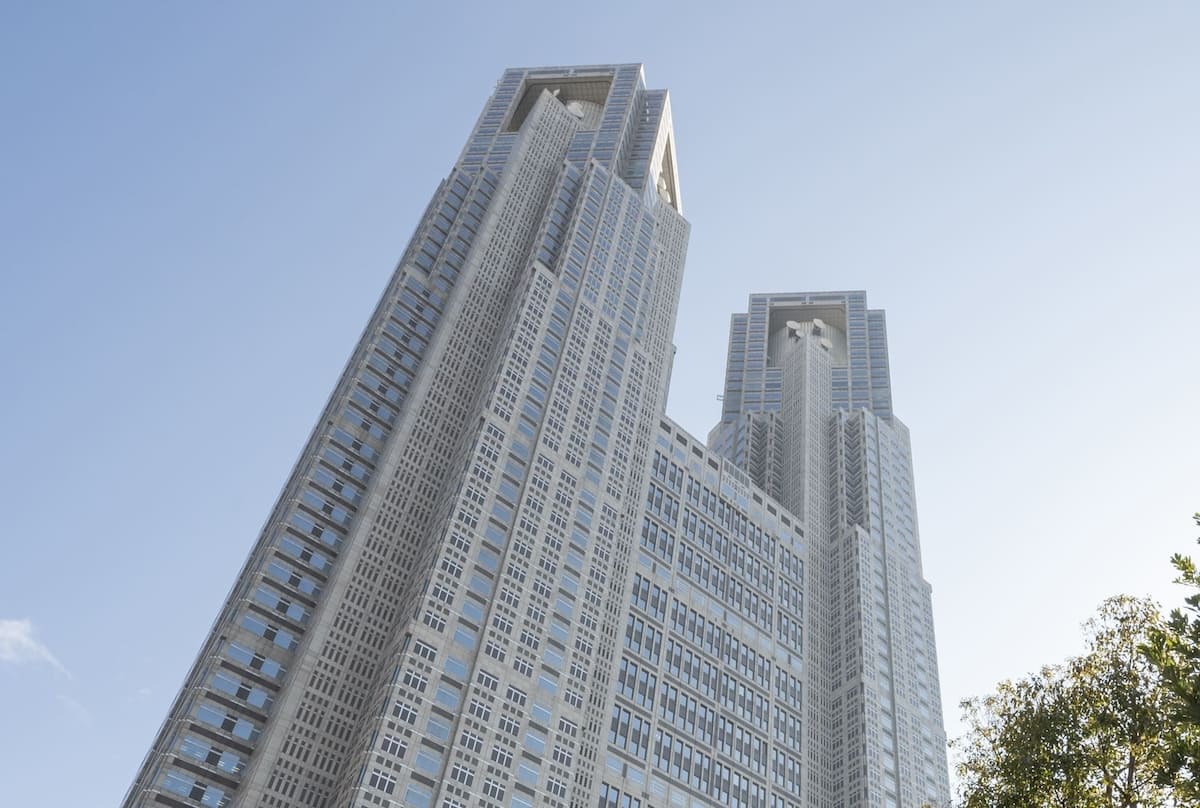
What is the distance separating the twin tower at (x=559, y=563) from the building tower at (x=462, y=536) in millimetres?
287

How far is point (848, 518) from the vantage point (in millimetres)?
146875

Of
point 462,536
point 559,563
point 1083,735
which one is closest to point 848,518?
point 559,563

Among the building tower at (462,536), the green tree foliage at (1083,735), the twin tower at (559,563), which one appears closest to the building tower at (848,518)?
the twin tower at (559,563)

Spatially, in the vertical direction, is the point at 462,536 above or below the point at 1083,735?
above

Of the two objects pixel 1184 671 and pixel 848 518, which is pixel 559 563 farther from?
pixel 1184 671

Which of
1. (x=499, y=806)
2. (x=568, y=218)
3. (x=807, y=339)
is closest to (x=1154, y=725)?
(x=499, y=806)

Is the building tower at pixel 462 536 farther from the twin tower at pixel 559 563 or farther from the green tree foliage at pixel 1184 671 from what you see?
the green tree foliage at pixel 1184 671

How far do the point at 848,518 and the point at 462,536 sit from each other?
254ft

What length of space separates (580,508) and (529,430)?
9.86 meters

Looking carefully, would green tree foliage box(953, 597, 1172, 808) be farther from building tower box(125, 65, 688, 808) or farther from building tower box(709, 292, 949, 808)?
building tower box(709, 292, 949, 808)

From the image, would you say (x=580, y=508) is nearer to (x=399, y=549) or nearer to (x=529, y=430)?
(x=529, y=430)

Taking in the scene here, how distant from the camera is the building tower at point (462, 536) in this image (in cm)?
7794

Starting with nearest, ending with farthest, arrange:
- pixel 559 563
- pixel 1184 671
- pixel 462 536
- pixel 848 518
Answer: pixel 1184 671, pixel 462 536, pixel 559 563, pixel 848 518

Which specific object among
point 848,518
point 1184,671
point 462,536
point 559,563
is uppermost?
point 848,518
